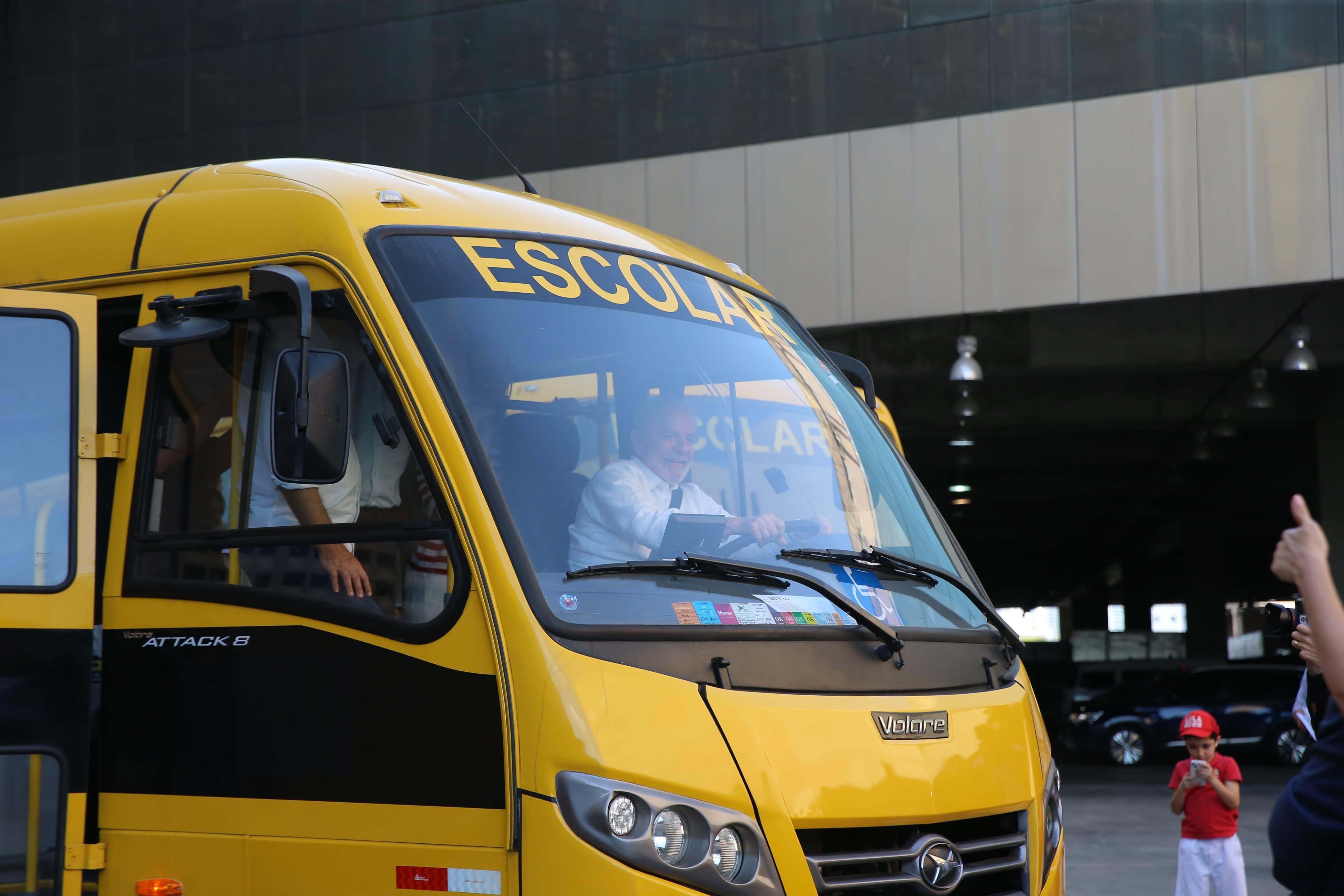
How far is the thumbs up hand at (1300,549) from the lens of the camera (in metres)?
2.44

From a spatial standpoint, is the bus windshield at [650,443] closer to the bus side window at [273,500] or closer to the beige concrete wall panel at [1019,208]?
the bus side window at [273,500]

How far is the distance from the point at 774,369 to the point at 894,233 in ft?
37.8

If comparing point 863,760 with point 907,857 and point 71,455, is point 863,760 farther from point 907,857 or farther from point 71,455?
point 71,455

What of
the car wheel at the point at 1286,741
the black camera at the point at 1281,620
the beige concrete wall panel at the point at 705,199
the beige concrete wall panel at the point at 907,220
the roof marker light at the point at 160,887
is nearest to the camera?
the roof marker light at the point at 160,887

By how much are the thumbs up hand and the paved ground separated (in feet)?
30.7

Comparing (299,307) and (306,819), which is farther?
(299,307)

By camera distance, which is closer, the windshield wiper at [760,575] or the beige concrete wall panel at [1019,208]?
the windshield wiper at [760,575]

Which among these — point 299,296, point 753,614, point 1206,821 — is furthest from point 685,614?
point 1206,821

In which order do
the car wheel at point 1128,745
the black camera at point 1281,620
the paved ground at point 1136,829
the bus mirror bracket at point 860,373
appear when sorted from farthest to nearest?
the car wheel at point 1128,745 → the paved ground at point 1136,829 → the bus mirror bracket at point 860,373 → the black camera at point 1281,620

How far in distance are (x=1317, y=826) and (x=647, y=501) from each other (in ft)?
6.24

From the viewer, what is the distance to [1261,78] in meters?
14.2

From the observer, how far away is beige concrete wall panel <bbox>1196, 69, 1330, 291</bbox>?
46.3 feet

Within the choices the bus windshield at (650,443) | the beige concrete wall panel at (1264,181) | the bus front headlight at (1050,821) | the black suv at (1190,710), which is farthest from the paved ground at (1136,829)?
the bus windshield at (650,443)

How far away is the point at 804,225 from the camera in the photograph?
15938 mm
